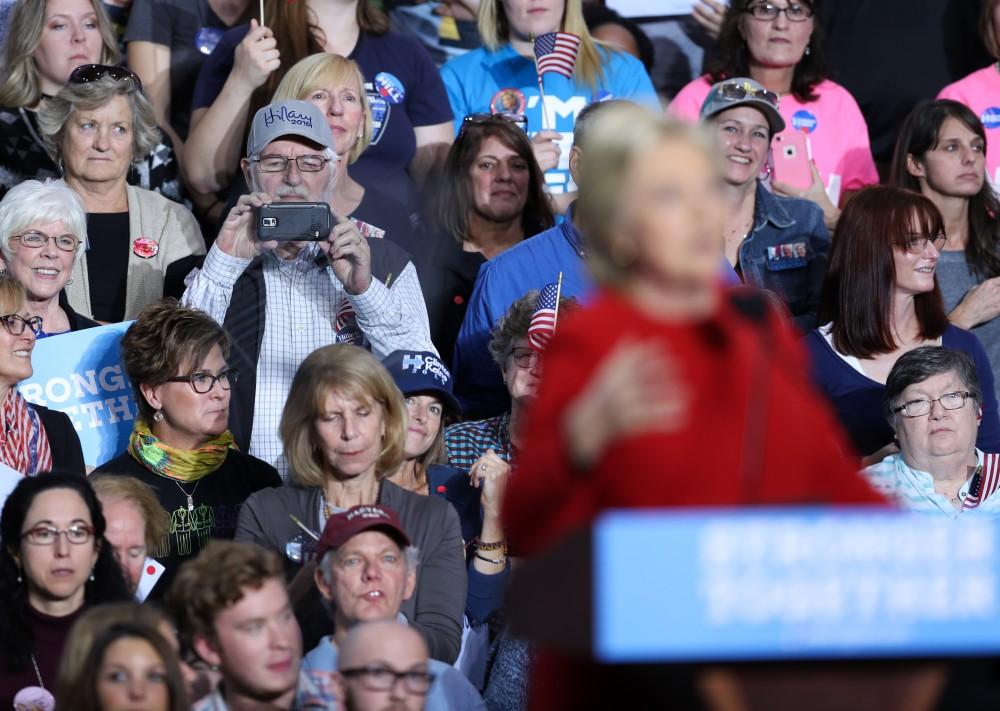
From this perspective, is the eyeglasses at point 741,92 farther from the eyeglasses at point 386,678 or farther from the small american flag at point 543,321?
the eyeglasses at point 386,678

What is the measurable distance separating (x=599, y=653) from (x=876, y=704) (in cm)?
47

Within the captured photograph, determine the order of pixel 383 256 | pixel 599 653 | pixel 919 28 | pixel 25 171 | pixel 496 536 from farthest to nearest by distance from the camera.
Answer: pixel 919 28 < pixel 25 171 < pixel 383 256 < pixel 496 536 < pixel 599 653

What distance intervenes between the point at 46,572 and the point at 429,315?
2324mm

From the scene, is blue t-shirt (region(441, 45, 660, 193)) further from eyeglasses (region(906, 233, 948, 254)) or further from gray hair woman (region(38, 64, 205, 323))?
gray hair woman (region(38, 64, 205, 323))

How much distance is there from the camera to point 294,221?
5.44 meters

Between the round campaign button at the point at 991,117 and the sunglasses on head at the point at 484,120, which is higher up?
the round campaign button at the point at 991,117

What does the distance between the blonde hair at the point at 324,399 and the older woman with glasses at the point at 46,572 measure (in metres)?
0.67

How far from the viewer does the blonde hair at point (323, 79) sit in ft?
20.1

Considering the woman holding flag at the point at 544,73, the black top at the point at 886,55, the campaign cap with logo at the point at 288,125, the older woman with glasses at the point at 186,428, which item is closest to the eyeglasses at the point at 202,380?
the older woman with glasses at the point at 186,428

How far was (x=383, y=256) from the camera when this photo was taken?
5.84 metres

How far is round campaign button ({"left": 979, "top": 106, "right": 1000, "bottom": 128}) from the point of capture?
7.39 meters

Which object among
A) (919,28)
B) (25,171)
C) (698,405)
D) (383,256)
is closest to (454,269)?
(383,256)

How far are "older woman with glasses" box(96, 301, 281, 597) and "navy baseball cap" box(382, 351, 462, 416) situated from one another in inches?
21.1

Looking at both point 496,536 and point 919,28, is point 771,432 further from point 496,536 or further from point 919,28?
point 919,28
